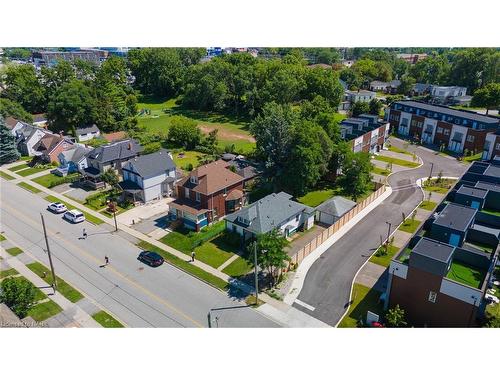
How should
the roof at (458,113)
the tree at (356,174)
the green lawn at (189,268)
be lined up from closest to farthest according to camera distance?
1. the green lawn at (189,268)
2. the tree at (356,174)
3. the roof at (458,113)

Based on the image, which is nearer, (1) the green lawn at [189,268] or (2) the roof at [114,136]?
(1) the green lawn at [189,268]

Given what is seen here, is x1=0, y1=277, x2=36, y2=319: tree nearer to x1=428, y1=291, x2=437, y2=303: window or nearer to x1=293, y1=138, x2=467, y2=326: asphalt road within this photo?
x1=293, y1=138, x2=467, y2=326: asphalt road

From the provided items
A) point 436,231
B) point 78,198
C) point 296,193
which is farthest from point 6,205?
point 436,231

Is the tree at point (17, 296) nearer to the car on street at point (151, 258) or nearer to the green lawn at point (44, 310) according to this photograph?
the green lawn at point (44, 310)

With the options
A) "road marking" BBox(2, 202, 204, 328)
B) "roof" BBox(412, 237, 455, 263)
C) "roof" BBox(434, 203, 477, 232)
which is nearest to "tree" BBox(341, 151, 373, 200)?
"roof" BBox(434, 203, 477, 232)

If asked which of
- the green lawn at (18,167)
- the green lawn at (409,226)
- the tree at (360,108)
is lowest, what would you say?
the green lawn at (18,167)

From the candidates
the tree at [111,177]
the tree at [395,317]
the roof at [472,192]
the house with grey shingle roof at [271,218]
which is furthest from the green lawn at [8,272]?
the roof at [472,192]

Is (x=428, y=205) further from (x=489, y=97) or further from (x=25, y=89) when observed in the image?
(x=25, y=89)

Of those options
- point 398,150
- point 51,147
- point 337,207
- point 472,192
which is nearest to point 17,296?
point 337,207
